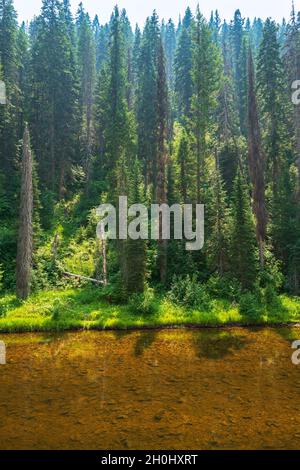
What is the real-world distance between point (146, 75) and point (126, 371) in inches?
1596

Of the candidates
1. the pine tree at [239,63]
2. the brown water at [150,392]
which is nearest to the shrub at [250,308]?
the brown water at [150,392]

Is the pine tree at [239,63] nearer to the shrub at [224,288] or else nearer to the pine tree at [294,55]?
the pine tree at [294,55]

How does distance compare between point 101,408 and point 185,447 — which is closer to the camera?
point 185,447

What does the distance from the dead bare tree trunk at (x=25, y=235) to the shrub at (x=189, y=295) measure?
8.25m

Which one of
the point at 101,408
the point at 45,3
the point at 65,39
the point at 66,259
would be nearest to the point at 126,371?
the point at 101,408

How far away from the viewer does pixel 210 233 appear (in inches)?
1011

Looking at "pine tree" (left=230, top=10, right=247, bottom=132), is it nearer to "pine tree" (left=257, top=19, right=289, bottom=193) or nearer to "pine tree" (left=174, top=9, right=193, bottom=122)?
"pine tree" (left=174, top=9, right=193, bottom=122)

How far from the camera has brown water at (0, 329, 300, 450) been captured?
912 cm

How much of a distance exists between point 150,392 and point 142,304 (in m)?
8.65

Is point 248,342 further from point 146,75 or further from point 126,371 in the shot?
point 146,75

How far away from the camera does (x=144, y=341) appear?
1708 centimetres

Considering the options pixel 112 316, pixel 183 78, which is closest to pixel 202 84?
pixel 183 78

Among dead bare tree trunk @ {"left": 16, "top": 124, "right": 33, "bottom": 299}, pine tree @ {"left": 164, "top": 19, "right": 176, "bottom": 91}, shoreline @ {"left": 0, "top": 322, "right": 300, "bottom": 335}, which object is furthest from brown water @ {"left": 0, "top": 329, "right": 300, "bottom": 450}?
pine tree @ {"left": 164, "top": 19, "right": 176, "bottom": 91}
